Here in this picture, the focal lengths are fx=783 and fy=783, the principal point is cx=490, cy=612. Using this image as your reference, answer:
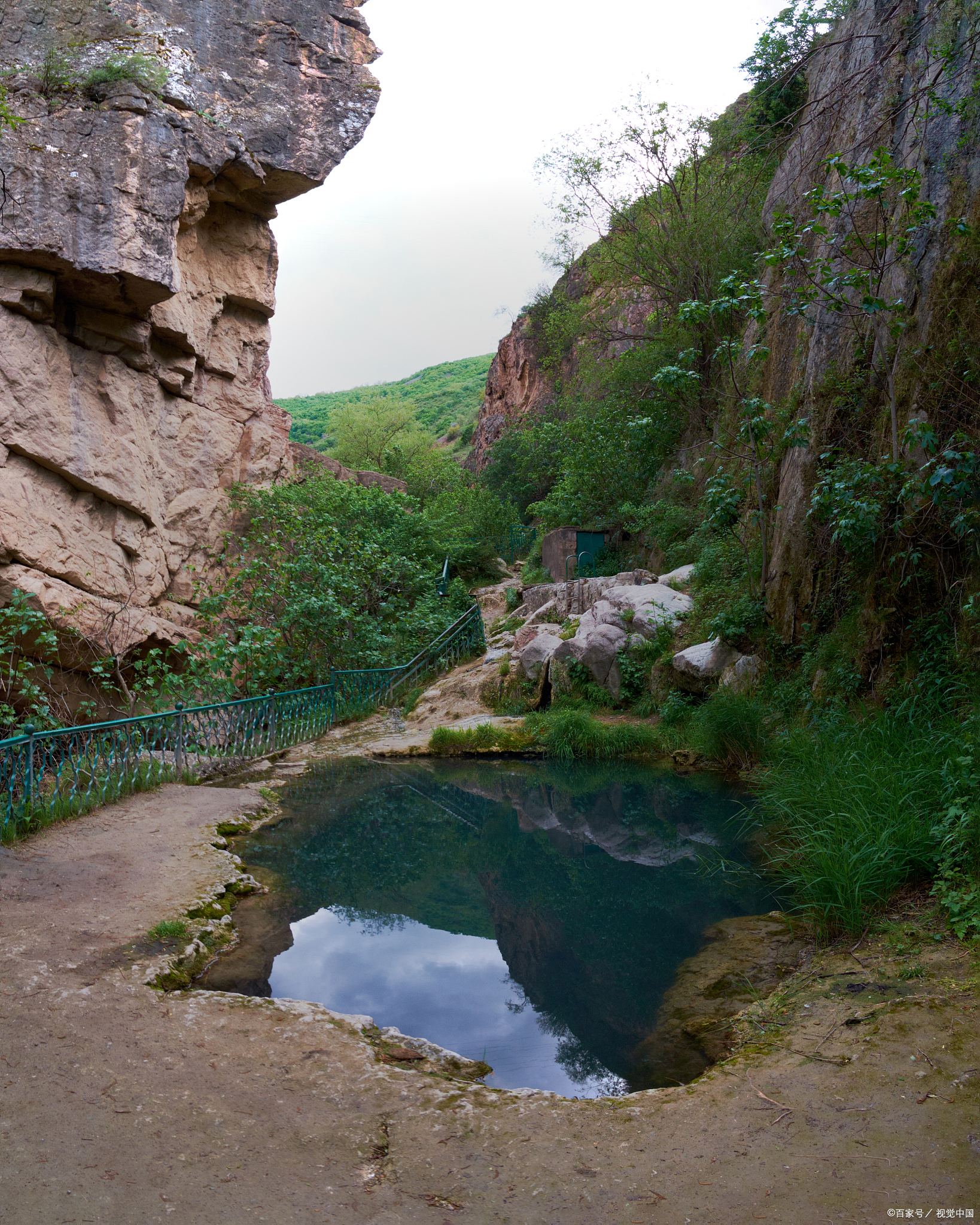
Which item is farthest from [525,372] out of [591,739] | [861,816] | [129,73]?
[861,816]

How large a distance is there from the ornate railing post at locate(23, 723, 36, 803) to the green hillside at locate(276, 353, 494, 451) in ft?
148

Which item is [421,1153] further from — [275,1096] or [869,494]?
[869,494]

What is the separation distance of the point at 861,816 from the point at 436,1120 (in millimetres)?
3176

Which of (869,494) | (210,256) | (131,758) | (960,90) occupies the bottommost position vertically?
(131,758)

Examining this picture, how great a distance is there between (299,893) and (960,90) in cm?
889

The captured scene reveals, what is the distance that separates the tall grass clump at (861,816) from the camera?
14.1ft

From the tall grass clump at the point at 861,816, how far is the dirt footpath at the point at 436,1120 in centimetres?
47

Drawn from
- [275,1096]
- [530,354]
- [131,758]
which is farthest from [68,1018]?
[530,354]

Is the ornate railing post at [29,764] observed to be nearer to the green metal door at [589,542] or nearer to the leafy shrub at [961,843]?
the leafy shrub at [961,843]

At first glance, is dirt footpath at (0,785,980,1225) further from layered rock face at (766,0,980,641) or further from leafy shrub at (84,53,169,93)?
leafy shrub at (84,53,169,93)

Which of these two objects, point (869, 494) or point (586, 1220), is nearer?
point (586, 1220)

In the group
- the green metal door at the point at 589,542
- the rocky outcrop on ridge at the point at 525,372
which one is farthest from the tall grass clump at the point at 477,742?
the rocky outcrop on ridge at the point at 525,372

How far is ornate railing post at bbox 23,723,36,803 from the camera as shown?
6168 mm

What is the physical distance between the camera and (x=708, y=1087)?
3021mm
